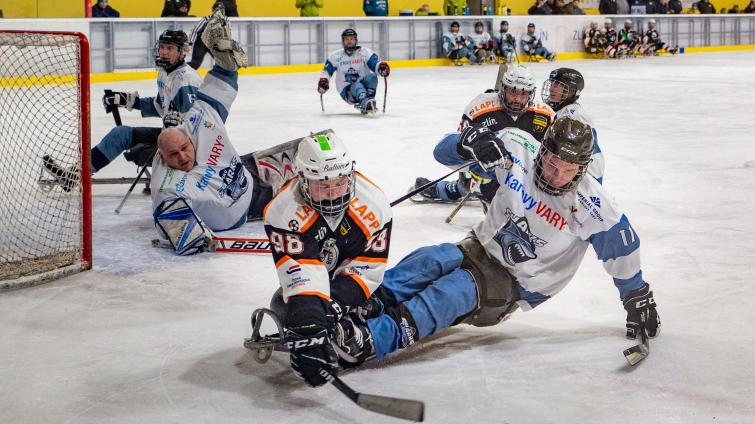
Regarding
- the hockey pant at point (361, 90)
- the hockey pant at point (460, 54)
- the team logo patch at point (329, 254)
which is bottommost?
the team logo patch at point (329, 254)

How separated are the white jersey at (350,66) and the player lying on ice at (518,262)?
27.6 feet

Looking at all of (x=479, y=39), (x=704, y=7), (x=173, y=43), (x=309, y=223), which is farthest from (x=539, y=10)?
(x=309, y=223)

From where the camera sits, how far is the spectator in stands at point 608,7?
2433cm

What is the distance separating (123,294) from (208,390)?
4.44ft

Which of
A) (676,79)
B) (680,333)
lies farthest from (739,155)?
(676,79)

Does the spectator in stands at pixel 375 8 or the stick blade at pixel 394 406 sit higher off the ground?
the spectator in stands at pixel 375 8

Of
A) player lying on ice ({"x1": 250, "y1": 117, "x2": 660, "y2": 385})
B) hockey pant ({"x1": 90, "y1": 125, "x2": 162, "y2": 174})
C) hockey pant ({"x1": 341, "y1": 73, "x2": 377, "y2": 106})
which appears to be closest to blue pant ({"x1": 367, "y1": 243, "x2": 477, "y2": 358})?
player lying on ice ({"x1": 250, "y1": 117, "x2": 660, "y2": 385})

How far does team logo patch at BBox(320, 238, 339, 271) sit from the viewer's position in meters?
3.32

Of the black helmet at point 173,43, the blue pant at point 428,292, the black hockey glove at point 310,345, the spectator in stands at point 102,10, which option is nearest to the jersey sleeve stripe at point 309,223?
the black hockey glove at point 310,345

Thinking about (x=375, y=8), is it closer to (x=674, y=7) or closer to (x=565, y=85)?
(x=674, y=7)

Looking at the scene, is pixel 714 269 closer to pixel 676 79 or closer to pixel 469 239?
pixel 469 239

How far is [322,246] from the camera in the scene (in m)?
3.32

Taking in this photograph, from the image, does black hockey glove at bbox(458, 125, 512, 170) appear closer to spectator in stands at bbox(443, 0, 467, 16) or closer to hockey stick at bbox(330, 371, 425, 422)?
hockey stick at bbox(330, 371, 425, 422)

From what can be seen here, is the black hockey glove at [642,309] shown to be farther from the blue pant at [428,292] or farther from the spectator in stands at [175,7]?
the spectator in stands at [175,7]
